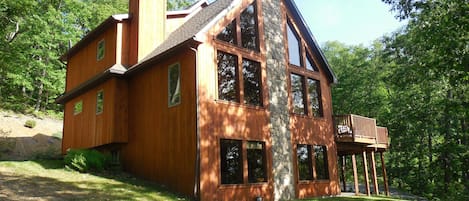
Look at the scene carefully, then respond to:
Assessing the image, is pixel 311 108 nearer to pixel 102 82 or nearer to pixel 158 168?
pixel 158 168

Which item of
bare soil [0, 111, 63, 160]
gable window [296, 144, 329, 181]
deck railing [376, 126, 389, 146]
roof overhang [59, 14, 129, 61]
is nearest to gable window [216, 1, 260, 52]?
gable window [296, 144, 329, 181]

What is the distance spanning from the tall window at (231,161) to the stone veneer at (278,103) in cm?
177

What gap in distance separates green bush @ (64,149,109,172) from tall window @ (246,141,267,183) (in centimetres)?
560

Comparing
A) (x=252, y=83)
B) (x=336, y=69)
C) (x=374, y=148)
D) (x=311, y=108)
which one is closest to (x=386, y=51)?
(x=336, y=69)

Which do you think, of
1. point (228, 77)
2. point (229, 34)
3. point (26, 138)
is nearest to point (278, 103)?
point (228, 77)

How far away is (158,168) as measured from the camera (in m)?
12.8

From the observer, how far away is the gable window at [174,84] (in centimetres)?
1263

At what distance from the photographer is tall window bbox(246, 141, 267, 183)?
12961mm

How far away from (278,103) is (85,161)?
7.64 metres

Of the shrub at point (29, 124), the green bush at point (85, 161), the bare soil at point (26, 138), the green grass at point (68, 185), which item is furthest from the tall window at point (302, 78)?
the shrub at point (29, 124)

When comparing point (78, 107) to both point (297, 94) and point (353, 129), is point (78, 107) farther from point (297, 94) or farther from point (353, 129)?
point (353, 129)

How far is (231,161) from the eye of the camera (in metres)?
12.4

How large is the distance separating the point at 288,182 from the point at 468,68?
23.8ft

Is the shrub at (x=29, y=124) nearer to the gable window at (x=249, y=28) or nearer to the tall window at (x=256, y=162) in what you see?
the gable window at (x=249, y=28)
